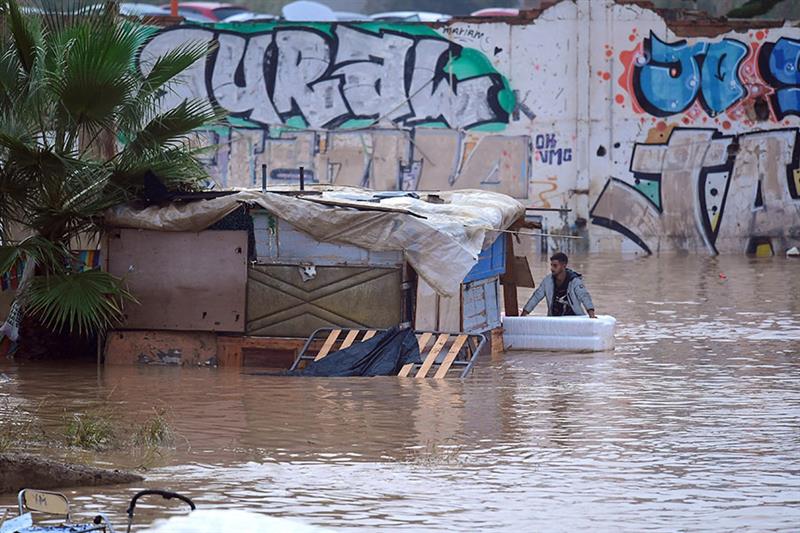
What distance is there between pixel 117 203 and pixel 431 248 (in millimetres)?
3223

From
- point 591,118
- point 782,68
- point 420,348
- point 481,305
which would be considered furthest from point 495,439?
point 782,68

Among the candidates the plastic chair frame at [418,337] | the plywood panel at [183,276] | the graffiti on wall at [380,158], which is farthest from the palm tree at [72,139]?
the graffiti on wall at [380,158]

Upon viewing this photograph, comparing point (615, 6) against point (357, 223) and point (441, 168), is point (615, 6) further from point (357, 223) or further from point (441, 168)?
point (357, 223)

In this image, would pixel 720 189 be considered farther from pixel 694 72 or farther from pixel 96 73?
pixel 96 73

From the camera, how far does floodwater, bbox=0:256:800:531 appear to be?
8.41m

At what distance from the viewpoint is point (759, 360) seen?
15.2 meters

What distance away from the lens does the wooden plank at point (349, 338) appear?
46.8ft

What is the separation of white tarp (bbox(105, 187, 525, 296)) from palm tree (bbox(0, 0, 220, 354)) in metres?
0.43

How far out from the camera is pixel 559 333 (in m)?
16.1

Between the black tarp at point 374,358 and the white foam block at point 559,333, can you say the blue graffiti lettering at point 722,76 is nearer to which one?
the white foam block at point 559,333

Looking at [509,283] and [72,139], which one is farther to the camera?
[509,283]

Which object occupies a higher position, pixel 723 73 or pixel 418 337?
pixel 723 73

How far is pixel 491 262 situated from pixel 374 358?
275 cm

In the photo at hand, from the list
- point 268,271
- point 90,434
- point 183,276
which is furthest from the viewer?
point 183,276
